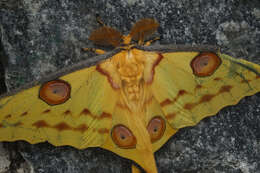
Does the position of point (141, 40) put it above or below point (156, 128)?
above

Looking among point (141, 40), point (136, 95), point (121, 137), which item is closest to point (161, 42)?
point (141, 40)

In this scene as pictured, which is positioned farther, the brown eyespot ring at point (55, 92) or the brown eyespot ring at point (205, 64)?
the brown eyespot ring at point (205, 64)

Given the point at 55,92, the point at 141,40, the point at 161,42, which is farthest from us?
the point at 161,42

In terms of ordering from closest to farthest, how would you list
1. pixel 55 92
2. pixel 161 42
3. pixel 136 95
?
pixel 55 92, pixel 136 95, pixel 161 42

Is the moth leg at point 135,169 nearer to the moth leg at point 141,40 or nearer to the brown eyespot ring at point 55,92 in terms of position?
the brown eyespot ring at point 55,92

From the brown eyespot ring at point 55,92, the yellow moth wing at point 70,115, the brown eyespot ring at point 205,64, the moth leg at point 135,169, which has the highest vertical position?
the brown eyespot ring at point 205,64

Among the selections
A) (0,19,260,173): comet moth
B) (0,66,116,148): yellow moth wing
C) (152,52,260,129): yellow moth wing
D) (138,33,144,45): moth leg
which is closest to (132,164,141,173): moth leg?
(0,19,260,173): comet moth

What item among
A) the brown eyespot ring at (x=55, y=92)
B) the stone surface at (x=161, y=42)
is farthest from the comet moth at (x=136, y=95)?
the stone surface at (x=161, y=42)

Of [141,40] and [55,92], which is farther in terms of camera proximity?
[141,40]

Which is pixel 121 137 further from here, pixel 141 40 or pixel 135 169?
pixel 141 40
